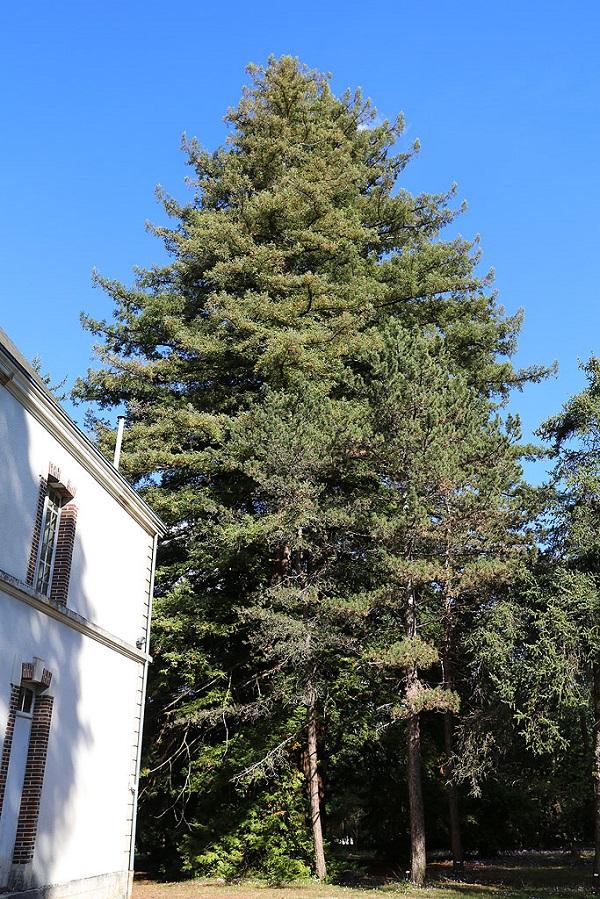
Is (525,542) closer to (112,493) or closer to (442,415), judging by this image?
(442,415)

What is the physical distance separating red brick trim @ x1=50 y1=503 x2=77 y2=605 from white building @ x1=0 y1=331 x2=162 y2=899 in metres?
0.02

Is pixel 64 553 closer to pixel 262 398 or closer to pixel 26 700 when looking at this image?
pixel 26 700

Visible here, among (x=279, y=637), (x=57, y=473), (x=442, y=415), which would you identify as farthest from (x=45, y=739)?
(x=442, y=415)

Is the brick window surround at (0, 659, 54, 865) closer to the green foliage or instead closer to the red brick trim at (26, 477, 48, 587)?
the red brick trim at (26, 477, 48, 587)

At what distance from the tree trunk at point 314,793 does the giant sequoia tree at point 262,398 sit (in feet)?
0.36

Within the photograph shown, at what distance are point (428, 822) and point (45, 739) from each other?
16596 millimetres

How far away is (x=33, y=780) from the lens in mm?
10156

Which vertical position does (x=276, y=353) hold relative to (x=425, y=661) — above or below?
above

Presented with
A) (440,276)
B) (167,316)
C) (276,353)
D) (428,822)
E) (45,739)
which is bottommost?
(428,822)

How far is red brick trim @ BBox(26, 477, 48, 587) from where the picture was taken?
10537 millimetres

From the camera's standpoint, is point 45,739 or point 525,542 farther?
point 525,542

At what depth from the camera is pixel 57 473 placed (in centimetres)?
1162

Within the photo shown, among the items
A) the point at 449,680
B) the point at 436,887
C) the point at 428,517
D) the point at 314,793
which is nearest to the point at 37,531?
the point at 428,517

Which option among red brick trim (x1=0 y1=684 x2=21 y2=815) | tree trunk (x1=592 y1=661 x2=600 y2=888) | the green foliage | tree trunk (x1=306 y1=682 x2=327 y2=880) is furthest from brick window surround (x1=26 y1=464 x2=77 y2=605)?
tree trunk (x1=592 y1=661 x2=600 y2=888)
